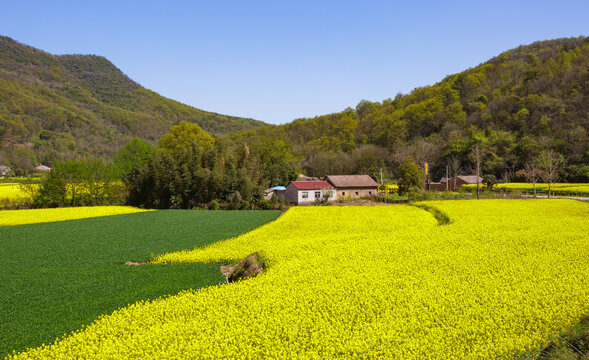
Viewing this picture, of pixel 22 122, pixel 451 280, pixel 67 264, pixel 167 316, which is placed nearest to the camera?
pixel 167 316

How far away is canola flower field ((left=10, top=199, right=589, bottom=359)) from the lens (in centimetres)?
644

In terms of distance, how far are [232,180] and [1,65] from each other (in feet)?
716

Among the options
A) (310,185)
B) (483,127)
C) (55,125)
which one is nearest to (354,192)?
(310,185)

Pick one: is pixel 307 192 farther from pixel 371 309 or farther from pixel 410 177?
pixel 371 309

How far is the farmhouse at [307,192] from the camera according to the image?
43.5m

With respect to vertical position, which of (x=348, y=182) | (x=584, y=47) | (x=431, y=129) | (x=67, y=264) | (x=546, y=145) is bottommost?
(x=67, y=264)

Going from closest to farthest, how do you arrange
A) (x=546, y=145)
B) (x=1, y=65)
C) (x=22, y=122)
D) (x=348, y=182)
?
(x=348, y=182), (x=546, y=145), (x=22, y=122), (x=1, y=65)

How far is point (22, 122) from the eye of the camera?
357 ft

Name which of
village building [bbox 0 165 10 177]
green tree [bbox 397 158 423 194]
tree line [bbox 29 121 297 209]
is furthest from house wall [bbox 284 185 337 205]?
village building [bbox 0 165 10 177]

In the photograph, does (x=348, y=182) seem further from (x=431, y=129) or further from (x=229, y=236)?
(x=431, y=129)

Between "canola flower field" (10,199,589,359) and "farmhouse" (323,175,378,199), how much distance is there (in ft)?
111

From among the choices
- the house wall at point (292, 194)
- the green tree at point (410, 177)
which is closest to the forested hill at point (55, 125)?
the house wall at point (292, 194)

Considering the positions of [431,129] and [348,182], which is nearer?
[348,182]

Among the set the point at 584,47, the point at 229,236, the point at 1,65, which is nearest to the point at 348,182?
the point at 229,236
